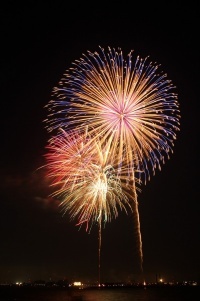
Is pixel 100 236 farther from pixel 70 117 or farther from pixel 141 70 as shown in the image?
pixel 141 70

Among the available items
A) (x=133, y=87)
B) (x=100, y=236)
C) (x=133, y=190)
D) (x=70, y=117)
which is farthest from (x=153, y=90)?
(x=100, y=236)

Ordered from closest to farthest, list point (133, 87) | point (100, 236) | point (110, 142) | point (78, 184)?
1. point (133, 87)
2. point (110, 142)
3. point (78, 184)
4. point (100, 236)

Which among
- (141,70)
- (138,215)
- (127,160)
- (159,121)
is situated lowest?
(138,215)

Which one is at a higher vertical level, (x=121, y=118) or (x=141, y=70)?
(x=141, y=70)

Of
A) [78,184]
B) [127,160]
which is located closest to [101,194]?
[78,184]

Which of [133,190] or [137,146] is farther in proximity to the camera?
[133,190]

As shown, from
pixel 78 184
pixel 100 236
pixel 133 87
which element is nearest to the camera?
pixel 133 87

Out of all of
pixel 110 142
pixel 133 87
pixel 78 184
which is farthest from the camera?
pixel 78 184

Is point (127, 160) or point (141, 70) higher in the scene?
point (141, 70)

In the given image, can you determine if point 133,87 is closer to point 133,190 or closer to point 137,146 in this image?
point 137,146
